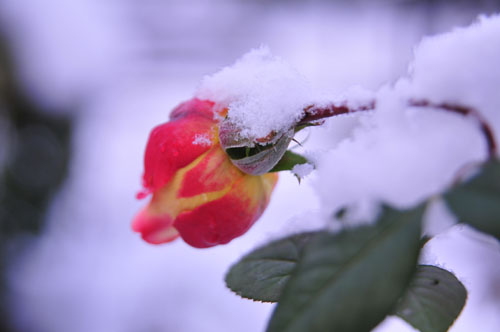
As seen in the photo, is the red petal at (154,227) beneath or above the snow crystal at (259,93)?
beneath

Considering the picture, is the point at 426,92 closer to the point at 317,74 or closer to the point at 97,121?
the point at 317,74

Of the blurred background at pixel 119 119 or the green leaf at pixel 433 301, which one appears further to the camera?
the blurred background at pixel 119 119

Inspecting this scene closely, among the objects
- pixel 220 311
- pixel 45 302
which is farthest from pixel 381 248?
pixel 45 302

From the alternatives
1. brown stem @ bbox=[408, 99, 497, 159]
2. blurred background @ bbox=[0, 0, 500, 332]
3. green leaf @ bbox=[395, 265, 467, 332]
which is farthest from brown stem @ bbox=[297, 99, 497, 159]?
blurred background @ bbox=[0, 0, 500, 332]

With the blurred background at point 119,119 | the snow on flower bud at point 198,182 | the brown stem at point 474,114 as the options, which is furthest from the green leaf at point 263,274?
the blurred background at point 119,119

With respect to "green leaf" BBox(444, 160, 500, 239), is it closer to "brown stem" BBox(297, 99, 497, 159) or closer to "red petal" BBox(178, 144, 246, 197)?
"brown stem" BBox(297, 99, 497, 159)

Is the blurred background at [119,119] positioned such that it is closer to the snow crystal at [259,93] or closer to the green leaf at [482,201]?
the snow crystal at [259,93]

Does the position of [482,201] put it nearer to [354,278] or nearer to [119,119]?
[354,278]
